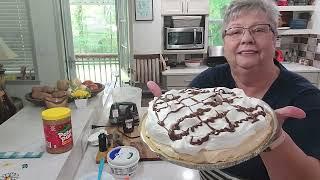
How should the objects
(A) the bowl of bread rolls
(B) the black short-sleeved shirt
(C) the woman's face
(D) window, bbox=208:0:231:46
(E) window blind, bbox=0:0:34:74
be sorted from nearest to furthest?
(B) the black short-sleeved shirt, (C) the woman's face, (A) the bowl of bread rolls, (E) window blind, bbox=0:0:34:74, (D) window, bbox=208:0:231:46

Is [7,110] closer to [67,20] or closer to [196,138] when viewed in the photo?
[67,20]

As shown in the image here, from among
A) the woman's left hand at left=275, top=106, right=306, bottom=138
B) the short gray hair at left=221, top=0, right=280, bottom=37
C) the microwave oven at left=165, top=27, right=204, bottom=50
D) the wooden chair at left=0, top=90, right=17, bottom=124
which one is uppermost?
the short gray hair at left=221, top=0, right=280, bottom=37

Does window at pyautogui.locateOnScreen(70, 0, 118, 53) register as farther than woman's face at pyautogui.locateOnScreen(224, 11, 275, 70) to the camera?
Yes

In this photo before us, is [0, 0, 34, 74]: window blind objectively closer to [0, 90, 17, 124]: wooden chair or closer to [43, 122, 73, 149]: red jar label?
[0, 90, 17, 124]: wooden chair

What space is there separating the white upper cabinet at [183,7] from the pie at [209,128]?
122 inches

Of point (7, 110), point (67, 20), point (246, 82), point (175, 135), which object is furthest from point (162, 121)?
point (67, 20)

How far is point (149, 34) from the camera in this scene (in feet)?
12.8

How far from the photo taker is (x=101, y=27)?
434cm

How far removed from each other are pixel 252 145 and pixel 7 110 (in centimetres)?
154

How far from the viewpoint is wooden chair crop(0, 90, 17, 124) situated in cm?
162

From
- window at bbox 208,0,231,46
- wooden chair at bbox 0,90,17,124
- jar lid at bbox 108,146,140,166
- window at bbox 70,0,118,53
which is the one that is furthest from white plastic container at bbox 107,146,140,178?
window at bbox 208,0,231,46

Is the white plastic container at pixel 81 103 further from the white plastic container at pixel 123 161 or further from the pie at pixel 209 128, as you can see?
the pie at pixel 209 128

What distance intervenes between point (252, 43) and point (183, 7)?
117 inches

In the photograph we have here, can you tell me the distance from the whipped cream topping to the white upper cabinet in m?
3.09
